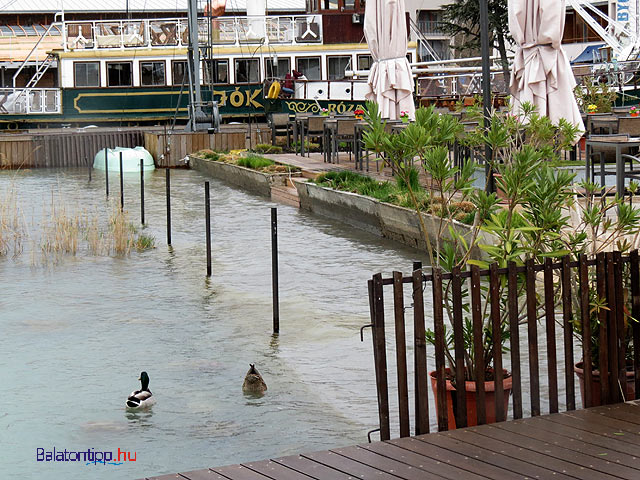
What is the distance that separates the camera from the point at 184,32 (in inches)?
1443

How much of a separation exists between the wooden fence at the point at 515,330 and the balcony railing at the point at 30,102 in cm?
3248

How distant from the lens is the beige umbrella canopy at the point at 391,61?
19.4 m

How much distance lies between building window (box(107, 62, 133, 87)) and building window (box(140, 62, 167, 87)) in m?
0.39

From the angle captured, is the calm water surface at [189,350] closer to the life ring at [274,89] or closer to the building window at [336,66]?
the life ring at [274,89]

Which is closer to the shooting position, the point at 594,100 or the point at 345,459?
the point at 345,459

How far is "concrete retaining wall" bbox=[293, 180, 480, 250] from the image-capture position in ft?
42.7

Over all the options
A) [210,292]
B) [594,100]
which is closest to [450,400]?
[210,292]

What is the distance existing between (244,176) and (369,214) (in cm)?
720

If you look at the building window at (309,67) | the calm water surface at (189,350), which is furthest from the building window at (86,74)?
the calm water surface at (189,350)

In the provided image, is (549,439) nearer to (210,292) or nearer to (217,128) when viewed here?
(210,292)

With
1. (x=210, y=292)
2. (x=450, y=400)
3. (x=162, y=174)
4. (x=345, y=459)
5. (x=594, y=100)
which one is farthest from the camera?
(x=162, y=174)

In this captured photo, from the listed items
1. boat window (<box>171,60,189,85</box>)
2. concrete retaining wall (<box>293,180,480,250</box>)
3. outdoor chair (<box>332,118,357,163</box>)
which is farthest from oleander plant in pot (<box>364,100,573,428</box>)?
boat window (<box>171,60,189,85</box>)

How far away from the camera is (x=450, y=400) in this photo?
18.2 feet

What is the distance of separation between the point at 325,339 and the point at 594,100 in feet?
40.4
